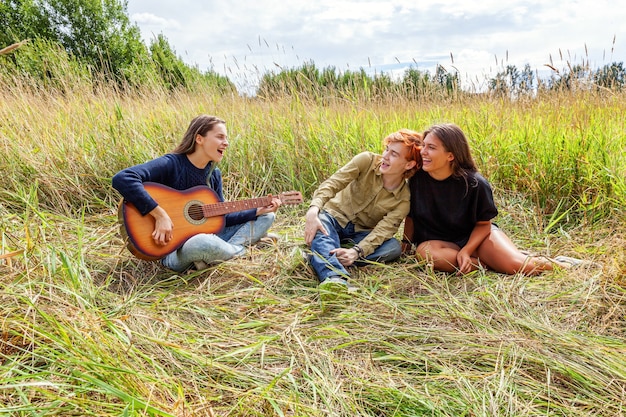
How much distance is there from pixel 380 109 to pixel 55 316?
385 cm

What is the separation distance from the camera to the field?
65.9 inches

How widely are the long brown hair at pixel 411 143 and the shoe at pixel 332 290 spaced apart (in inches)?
35.0

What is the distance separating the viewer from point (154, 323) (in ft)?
7.32

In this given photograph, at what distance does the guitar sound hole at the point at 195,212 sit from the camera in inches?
117

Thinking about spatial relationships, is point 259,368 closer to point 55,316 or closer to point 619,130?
point 55,316

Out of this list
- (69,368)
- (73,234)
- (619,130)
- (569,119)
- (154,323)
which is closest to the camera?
(69,368)

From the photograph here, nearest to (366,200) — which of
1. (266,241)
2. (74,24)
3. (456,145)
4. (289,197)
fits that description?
(289,197)

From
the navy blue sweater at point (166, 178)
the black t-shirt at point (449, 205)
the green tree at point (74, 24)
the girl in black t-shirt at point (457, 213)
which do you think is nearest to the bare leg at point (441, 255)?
the girl in black t-shirt at point (457, 213)

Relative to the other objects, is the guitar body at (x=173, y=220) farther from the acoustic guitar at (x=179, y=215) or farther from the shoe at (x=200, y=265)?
the shoe at (x=200, y=265)

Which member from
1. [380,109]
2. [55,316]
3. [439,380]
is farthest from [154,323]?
[380,109]

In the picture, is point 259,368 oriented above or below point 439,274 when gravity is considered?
above

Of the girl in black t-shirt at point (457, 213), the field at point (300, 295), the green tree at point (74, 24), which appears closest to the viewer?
the field at point (300, 295)

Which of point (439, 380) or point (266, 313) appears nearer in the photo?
point (439, 380)

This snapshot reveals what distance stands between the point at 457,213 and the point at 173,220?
173 centimetres
